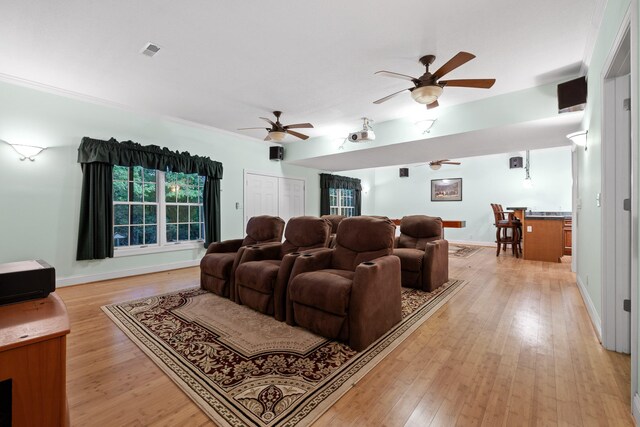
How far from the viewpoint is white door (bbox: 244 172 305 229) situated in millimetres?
6207

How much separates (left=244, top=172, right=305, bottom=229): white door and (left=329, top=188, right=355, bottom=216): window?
4.29ft

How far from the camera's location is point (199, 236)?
216 inches

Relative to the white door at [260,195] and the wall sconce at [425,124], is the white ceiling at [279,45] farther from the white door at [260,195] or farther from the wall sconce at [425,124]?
the white door at [260,195]

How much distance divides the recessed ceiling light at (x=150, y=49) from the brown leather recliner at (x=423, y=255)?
11.7 feet

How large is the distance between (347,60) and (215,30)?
4.43 ft

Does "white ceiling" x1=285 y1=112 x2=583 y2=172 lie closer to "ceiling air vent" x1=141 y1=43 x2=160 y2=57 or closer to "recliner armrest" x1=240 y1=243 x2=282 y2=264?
"recliner armrest" x1=240 y1=243 x2=282 y2=264

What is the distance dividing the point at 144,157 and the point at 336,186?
5130 millimetres

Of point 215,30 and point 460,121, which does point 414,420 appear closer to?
point 215,30

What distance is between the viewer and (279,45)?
110 inches

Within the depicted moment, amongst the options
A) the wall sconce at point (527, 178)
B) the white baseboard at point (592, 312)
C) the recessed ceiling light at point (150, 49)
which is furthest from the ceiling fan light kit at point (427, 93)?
the wall sconce at point (527, 178)

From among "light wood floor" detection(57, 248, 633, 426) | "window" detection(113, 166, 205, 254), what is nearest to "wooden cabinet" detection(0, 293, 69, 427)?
"light wood floor" detection(57, 248, 633, 426)

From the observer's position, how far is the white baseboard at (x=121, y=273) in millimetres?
3920

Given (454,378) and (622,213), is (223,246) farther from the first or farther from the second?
(622,213)

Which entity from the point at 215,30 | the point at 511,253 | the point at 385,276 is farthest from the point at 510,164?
the point at 215,30
